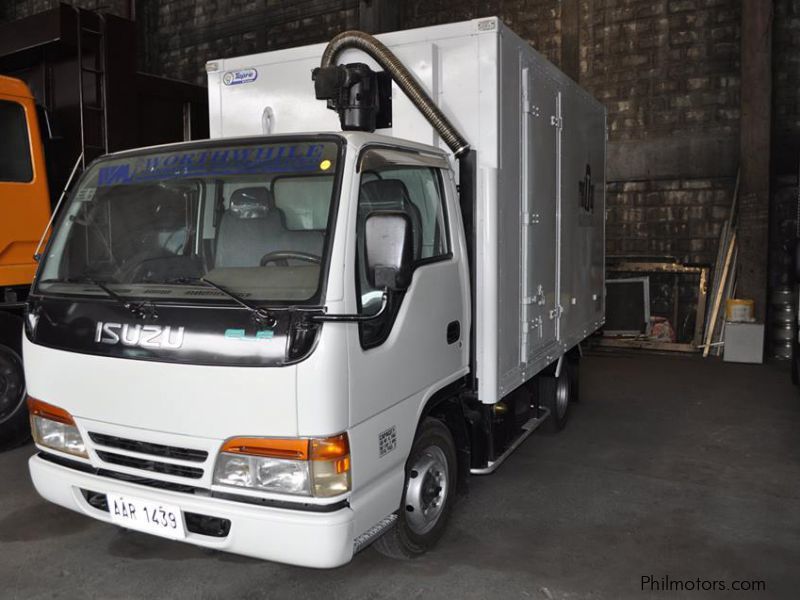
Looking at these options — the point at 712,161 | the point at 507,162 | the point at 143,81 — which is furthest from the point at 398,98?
the point at 712,161

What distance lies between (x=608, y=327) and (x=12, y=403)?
7.22 meters

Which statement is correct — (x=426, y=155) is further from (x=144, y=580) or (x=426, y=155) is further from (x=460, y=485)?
(x=144, y=580)

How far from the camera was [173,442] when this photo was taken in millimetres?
2635

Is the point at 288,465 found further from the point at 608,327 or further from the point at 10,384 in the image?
the point at 608,327

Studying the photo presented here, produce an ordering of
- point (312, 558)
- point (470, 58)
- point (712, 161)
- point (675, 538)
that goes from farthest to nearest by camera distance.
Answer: point (712, 161) → point (675, 538) → point (470, 58) → point (312, 558)

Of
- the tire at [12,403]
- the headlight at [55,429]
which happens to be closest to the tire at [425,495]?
the headlight at [55,429]

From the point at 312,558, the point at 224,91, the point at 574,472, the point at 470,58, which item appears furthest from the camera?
the point at 574,472

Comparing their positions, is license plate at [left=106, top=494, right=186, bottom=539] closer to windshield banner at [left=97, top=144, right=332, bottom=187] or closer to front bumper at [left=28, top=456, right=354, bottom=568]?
front bumper at [left=28, top=456, right=354, bottom=568]

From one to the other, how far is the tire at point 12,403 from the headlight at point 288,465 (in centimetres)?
337

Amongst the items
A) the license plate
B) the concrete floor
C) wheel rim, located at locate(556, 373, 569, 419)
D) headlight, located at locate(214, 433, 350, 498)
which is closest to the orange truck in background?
the concrete floor

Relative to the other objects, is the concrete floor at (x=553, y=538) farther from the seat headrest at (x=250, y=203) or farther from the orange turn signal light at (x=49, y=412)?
the seat headrest at (x=250, y=203)

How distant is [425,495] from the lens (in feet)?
11.1

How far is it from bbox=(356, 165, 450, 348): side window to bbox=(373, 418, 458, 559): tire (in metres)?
0.70

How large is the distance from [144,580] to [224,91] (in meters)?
2.60
